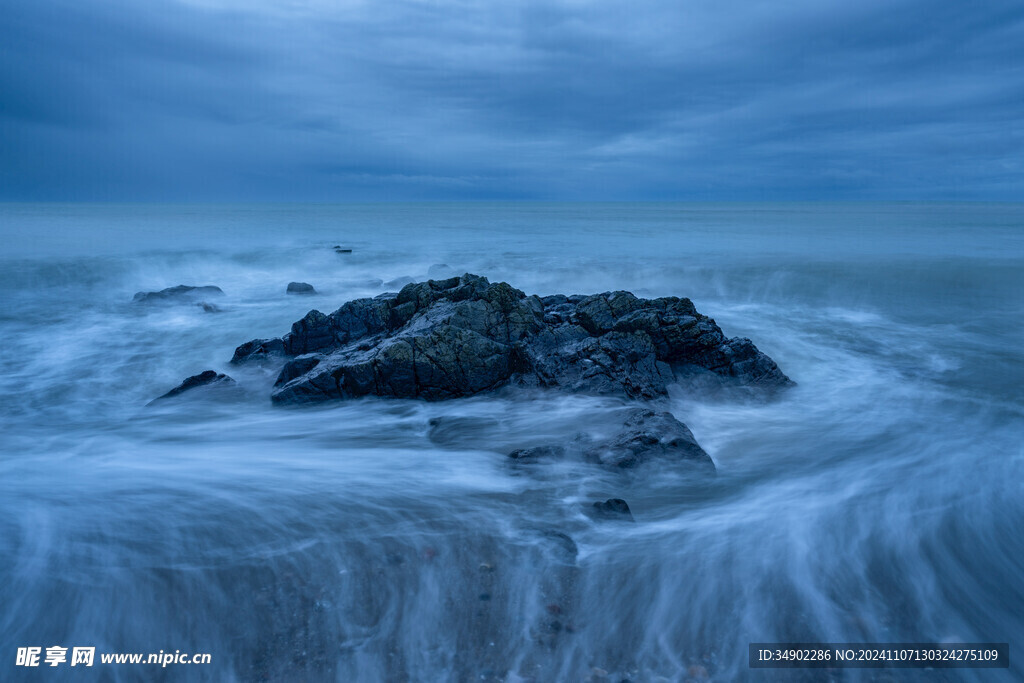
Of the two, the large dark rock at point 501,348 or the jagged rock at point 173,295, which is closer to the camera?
the large dark rock at point 501,348

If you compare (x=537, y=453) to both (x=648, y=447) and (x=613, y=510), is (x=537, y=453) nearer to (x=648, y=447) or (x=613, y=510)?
(x=648, y=447)

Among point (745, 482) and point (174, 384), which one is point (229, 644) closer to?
point (745, 482)

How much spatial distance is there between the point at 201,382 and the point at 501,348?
15.2 feet

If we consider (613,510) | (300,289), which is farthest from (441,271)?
(613,510)

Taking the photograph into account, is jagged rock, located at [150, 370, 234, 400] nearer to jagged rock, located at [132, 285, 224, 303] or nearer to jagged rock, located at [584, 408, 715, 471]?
jagged rock, located at [584, 408, 715, 471]

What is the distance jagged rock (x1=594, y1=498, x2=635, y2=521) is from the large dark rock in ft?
9.76

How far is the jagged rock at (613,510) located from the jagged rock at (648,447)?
86 centimetres

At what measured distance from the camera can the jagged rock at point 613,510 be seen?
5.18 meters

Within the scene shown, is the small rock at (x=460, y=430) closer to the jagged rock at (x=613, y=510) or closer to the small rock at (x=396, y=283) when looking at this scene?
the jagged rock at (x=613, y=510)

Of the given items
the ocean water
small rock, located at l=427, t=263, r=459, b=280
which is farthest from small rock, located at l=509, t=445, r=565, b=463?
small rock, located at l=427, t=263, r=459, b=280

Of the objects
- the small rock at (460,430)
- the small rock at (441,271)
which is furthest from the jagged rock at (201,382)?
the small rock at (441,271)

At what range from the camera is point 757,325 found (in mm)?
14469

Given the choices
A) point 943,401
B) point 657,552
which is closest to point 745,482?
point 657,552

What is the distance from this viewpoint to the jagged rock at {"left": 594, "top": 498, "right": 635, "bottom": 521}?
518 centimetres
